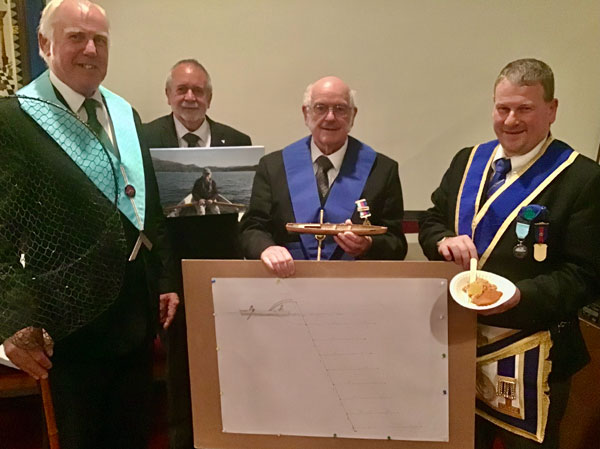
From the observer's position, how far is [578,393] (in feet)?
6.94

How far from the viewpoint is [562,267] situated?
1313mm

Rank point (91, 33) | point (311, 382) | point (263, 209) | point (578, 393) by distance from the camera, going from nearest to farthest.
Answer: point (91, 33) < point (311, 382) < point (263, 209) < point (578, 393)

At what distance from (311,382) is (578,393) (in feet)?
4.58

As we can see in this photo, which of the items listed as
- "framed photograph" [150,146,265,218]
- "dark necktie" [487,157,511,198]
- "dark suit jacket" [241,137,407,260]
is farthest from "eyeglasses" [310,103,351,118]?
"dark necktie" [487,157,511,198]

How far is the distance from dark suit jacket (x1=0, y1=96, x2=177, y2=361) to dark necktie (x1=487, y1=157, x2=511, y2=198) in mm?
989

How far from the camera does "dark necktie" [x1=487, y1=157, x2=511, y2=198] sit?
1.37m

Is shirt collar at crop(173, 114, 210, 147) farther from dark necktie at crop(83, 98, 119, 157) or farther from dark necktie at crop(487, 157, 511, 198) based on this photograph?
dark necktie at crop(487, 157, 511, 198)

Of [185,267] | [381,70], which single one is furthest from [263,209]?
[381,70]

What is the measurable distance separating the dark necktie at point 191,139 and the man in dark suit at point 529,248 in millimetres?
915

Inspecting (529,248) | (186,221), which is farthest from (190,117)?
(529,248)

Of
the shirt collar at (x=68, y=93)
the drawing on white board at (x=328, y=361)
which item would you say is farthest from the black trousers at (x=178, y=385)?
the shirt collar at (x=68, y=93)

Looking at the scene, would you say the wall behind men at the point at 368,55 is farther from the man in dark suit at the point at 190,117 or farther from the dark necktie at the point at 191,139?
the dark necktie at the point at 191,139

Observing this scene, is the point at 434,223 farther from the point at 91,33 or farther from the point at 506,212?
the point at 91,33

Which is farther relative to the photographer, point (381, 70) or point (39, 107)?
point (381, 70)
